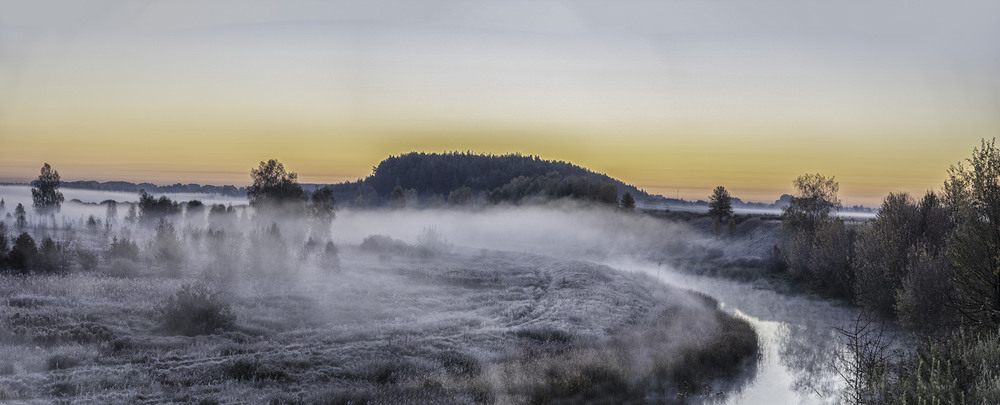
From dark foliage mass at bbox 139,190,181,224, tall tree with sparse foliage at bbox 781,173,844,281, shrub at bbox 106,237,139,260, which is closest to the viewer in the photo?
shrub at bbox 106,237,139,260

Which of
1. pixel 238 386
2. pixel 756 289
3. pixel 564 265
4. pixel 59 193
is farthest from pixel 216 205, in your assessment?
pixel 238 386

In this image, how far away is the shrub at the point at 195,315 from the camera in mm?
26062

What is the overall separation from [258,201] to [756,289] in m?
66.5

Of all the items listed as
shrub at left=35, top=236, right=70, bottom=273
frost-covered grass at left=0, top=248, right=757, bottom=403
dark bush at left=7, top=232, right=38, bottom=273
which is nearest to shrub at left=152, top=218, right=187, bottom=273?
frost-covered grass at left=0, top=248, right=757, bottom=403

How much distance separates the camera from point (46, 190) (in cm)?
8012

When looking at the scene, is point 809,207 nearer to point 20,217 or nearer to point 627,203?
point 627,203

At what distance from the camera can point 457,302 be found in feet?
126

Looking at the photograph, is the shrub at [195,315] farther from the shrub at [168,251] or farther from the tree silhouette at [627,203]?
the tree silhouette at [627,203]

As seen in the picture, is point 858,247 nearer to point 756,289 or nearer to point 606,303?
point 756,289

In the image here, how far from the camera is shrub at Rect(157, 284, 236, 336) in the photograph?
26.1 meters

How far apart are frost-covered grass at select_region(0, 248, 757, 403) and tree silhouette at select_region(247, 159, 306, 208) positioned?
1692 inches

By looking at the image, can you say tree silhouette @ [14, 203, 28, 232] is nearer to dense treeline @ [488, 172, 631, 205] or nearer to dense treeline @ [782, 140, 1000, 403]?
dense treeline @ [782, 140, 1000, 403]

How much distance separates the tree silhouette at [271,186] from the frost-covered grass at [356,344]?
43.0 meters

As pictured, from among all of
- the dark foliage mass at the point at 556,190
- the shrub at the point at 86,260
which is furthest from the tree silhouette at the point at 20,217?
the dark foliage mass at the point at 556,190
